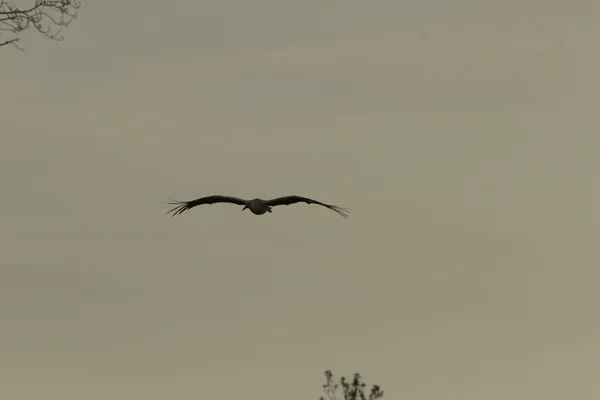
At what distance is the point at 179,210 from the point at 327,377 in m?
9.80

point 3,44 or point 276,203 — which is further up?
point 276,203

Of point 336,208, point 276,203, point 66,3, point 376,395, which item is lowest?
point 376,395

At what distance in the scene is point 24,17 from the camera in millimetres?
29734

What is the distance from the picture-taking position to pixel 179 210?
48969 mm

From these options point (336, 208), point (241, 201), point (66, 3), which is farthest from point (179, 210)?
point (66, 3)

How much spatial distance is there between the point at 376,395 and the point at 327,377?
2.02 m

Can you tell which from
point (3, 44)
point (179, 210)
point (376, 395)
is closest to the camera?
point (3, 44)

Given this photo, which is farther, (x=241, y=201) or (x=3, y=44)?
(x=241, y=201)

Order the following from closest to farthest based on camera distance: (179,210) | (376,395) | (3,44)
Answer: (3,44)
(376,395)
(179,210)

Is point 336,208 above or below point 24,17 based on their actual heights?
above

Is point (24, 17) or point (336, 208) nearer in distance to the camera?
point (24, 17)

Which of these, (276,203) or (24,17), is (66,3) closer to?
(24,17)

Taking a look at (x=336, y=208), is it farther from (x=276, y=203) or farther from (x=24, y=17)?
(x=24, y=17)

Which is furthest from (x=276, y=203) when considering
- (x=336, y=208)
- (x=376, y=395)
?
(x=376, y=395)
